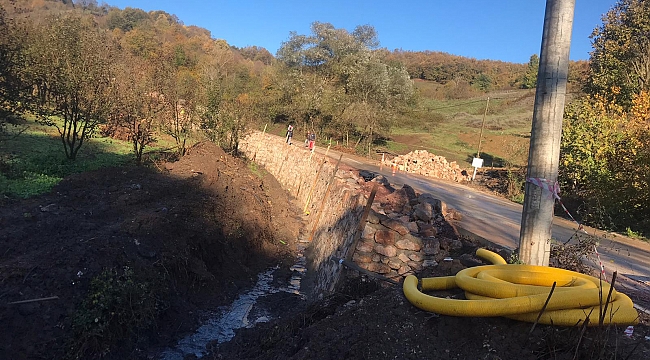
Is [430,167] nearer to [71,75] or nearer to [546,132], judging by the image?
[71,75]

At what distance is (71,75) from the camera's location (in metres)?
14.5

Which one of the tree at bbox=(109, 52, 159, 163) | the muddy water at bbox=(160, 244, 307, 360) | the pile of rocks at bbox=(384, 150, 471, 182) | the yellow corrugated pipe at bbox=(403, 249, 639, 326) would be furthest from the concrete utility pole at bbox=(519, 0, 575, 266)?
the pile of rocks at bbox=(384, 150, 471, 182)

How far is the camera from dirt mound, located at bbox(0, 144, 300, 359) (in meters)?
5.87

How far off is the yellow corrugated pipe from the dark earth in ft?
0.34

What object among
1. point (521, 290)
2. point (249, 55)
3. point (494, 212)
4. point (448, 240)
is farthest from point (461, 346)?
point (249, 55)

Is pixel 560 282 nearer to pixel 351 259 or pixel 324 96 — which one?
pixel 351 259

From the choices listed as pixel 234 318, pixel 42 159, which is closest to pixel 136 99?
pixel 42 159

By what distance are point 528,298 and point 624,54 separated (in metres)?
24.9

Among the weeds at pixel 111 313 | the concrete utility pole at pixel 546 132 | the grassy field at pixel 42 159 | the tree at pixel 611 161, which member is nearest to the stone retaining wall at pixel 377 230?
the concrete utility pole at pixel 546 132

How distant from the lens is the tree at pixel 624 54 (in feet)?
68.8

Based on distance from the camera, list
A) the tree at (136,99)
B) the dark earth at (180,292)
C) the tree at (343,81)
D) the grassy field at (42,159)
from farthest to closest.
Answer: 1. the tree at (343,81)
2. the tree at (136,99)
3. the grassy field at (42,159)
4. the dark earth at (180,292)

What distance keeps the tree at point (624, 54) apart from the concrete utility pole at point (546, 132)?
20.7 metres

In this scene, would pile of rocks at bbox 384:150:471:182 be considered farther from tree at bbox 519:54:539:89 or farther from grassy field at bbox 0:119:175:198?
tree at bbox 519:54:539:89

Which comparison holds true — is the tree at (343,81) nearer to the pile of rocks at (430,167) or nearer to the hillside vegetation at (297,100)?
the hillside vegetation at (297,100)
